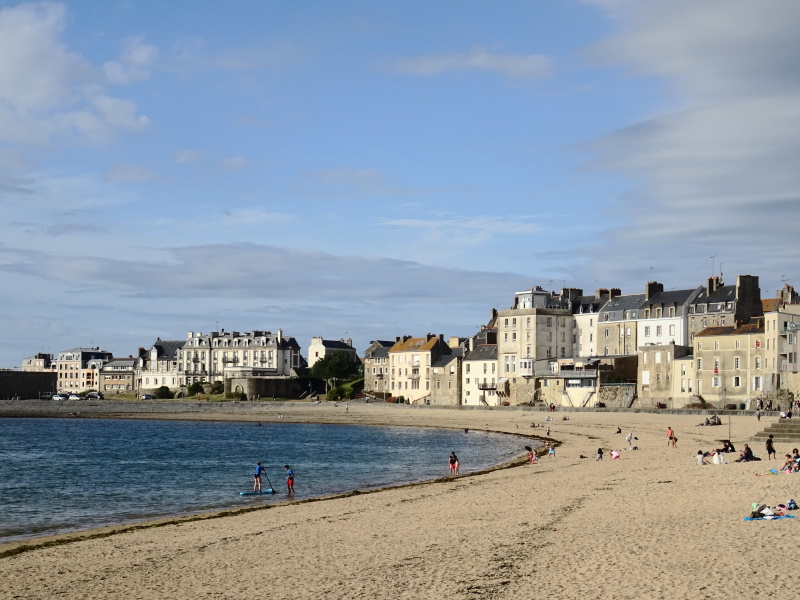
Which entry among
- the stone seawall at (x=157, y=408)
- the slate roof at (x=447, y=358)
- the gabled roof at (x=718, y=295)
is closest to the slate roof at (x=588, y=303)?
the gabled roof at (x=718, y=295)

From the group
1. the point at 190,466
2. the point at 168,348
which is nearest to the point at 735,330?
the point at 190,466

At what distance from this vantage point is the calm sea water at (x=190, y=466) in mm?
31391

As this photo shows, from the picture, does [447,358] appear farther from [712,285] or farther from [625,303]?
[712,285]

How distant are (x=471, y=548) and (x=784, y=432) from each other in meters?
28.7

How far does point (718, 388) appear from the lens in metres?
74.9

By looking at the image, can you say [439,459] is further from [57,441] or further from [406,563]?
[57,441]

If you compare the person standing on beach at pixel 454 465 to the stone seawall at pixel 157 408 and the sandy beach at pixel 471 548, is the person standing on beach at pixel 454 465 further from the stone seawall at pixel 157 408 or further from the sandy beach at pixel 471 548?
the stone seawall at pixel 157 408

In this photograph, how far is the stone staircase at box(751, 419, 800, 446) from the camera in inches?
1631

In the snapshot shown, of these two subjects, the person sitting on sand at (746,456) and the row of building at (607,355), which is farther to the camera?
the row of building at (607,355)

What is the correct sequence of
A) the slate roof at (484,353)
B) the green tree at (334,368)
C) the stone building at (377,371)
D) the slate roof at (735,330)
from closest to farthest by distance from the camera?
the slate roof at (735,330) < the slate roof at (484,353) < the stone building at (377,371) < the green tree at (334,368)

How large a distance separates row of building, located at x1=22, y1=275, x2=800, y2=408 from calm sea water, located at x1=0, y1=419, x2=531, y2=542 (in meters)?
18.1

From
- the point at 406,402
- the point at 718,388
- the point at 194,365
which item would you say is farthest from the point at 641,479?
→ the point at 194,365

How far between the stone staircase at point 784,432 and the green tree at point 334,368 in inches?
3504

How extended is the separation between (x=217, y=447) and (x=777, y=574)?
5325 cm
